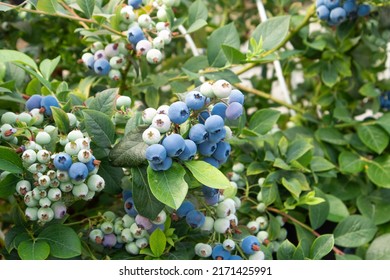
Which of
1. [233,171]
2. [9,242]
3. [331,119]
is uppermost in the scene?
[9,242]

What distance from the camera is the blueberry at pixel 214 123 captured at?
72 centimetres

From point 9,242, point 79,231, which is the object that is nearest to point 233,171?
point 79,231

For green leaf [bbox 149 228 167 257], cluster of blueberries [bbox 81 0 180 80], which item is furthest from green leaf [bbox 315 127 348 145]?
green leaf [bbox 149 228 167 257]

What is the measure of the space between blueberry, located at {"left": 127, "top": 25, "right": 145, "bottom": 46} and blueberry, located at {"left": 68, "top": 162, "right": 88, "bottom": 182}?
27cm

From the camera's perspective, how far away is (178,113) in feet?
2.34

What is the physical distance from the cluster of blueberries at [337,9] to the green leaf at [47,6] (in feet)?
1.78

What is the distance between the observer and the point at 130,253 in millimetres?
897

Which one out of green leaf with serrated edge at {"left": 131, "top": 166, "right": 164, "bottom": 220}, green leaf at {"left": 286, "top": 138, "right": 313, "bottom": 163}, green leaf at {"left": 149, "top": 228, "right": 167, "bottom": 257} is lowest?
green leaf at {"left": 286, "top": 138, "right": 313, "bottom": 163}

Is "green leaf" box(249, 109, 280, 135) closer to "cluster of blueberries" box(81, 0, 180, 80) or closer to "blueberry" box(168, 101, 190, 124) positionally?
"cluster of blueberries" box(81, 0, 180, 80)

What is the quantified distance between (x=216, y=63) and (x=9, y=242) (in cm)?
46

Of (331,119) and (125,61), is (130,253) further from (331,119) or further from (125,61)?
(331,119)

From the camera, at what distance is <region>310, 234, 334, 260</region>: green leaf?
0.90 m

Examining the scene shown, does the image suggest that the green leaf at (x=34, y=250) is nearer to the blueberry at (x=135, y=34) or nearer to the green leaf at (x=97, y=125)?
the green leaf at (x=97, y=125)

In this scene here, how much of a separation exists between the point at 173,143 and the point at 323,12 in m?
0.62
